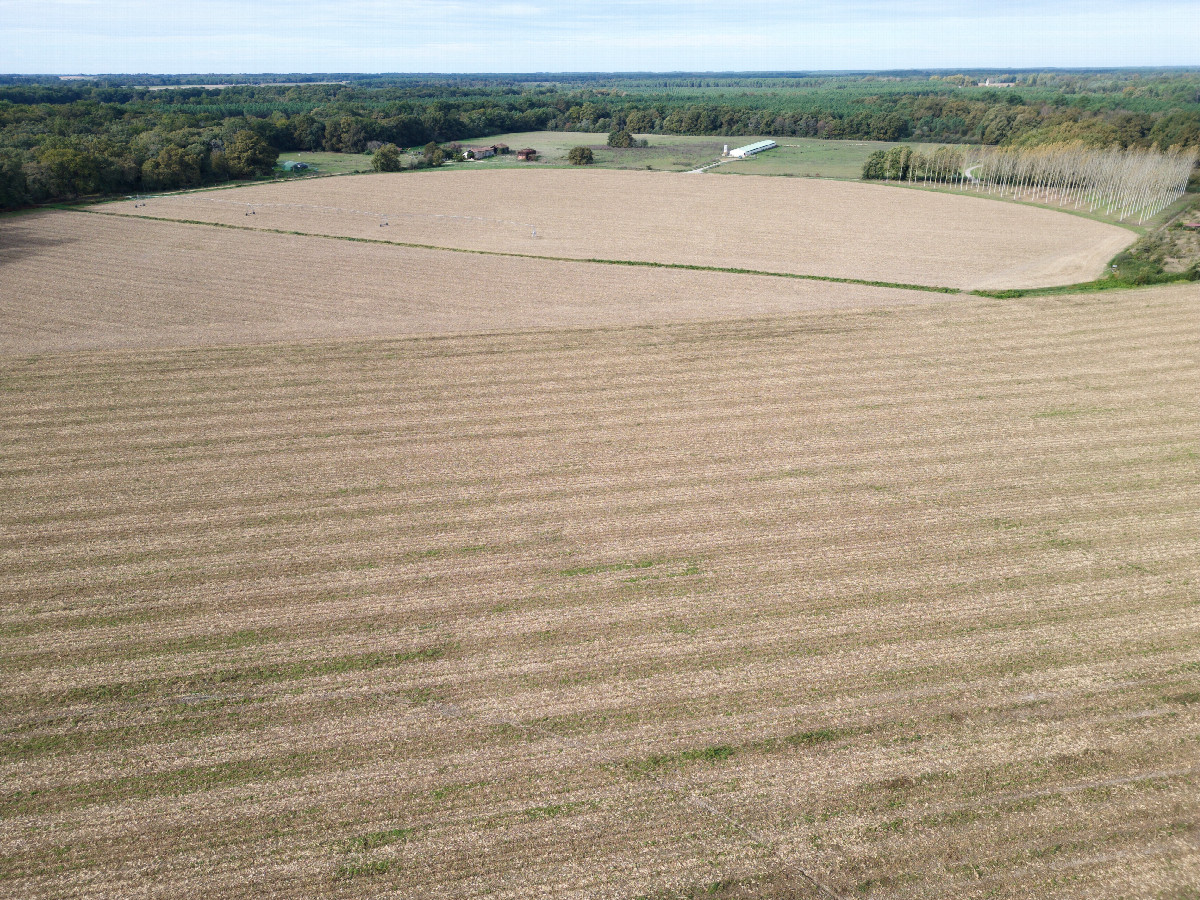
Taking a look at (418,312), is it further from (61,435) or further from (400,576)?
A: (400,576)

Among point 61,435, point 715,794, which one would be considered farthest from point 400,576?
point 61,435

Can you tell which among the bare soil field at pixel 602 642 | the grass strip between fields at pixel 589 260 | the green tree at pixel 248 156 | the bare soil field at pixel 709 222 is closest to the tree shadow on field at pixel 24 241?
the grass strip between fields at pixel 589 260

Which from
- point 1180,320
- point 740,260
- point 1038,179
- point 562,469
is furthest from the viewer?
point 1038,179

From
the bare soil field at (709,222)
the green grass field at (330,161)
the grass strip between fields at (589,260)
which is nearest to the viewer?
the grass strip between fields at (589,260)

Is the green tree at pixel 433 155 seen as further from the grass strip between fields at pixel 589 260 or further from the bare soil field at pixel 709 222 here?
the grass strip between fields at pixel 589 260

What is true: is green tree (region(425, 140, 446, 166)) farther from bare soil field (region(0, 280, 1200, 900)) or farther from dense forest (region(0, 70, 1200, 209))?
bare soil field (region(0, 280, 1200, 900))

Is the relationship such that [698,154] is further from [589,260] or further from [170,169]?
[170,169]

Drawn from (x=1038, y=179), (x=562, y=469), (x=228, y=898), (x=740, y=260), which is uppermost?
(x=1038, y=179)

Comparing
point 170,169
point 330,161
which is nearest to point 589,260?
point 170,169

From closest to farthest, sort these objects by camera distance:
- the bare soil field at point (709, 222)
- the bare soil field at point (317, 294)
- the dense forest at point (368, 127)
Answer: the bare soil field at point (317, 294) → the bare soil field at point (709, 222) → the dense forest at point (368, 127)
